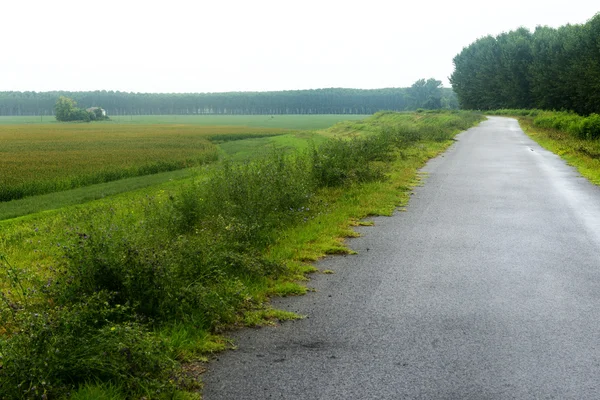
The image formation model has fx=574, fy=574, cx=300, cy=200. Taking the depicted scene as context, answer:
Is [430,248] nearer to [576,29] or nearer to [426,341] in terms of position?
[426,341]

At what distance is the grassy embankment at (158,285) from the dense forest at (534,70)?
50.2 meters

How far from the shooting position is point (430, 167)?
20172 mm

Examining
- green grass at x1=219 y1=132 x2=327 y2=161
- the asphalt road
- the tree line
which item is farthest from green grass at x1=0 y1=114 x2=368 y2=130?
the asphalt road

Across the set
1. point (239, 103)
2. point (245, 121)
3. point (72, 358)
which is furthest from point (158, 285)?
point (239, 103)

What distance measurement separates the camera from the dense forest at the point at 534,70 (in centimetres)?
5716

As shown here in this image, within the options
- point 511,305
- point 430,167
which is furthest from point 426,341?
point 430,167

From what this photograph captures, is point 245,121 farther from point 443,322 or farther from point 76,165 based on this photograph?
point 443,322

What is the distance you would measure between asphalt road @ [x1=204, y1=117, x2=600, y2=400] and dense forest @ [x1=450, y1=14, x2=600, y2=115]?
4907 centimetres

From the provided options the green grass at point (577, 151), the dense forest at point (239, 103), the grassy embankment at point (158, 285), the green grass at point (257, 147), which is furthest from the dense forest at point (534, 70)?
the dense forest at point (239, 103)

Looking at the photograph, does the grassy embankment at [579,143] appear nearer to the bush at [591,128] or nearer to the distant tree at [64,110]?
the bush at [591,128]

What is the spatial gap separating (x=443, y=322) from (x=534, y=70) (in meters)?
77.3

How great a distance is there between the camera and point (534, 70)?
74.9 m

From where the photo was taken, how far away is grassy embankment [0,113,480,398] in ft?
13.4

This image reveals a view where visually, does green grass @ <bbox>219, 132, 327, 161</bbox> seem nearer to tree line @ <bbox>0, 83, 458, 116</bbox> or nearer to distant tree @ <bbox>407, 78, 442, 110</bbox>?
distant tree @ <bbox>407, 78, 442, 110</bbox>
